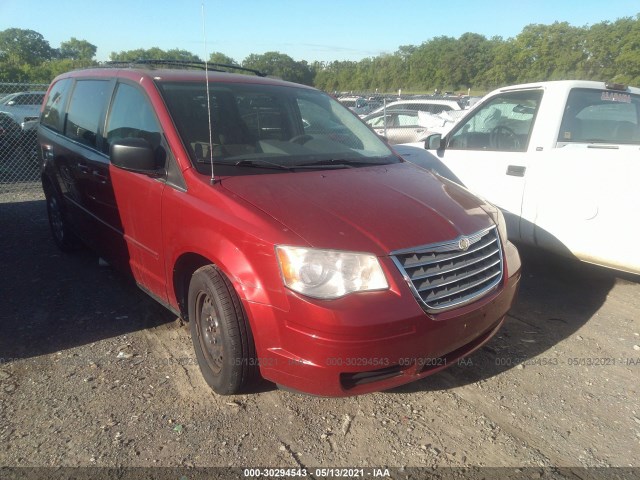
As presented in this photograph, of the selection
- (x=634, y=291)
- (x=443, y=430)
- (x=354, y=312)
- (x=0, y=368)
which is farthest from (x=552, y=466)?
(x=0, y=368)

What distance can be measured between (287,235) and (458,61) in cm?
5897

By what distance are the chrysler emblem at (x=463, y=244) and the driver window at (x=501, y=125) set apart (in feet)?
7.57

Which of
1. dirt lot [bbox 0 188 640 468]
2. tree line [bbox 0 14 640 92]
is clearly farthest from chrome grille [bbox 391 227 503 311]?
tree line [bbox 0 14 640 92]

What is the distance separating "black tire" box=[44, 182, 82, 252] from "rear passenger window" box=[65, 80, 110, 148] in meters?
0.82

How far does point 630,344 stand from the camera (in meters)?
3.56

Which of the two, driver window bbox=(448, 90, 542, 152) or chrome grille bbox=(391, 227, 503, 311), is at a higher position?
driver window bbox=(448, 90, 542, 152)

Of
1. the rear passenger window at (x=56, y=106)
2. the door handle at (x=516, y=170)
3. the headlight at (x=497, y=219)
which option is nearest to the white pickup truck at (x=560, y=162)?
the door handle at (x=516, y=170)

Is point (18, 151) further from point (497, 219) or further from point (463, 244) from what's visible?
point (463, 244)

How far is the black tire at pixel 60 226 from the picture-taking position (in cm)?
504

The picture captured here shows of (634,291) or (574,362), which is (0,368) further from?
(634,291)

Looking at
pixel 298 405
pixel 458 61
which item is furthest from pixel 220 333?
pixel 458 61

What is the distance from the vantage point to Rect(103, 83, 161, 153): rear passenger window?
10.8 feet

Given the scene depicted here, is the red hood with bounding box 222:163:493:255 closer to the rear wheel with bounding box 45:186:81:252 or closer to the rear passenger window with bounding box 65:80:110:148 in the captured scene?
the rear passenger window with bounding box 65:80:110:148

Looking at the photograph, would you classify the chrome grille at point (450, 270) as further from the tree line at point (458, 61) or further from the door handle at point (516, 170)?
the tree line at point (458, 61)
